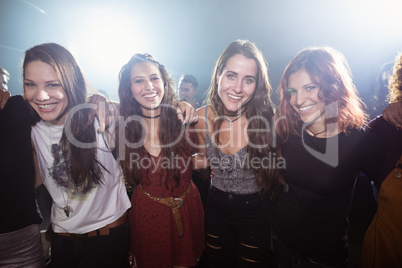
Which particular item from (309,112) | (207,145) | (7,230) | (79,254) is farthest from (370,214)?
(7,230)

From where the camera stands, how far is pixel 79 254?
4.37ft

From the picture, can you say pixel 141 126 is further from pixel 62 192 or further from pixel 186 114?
pixel 62 192

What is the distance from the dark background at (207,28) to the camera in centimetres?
559

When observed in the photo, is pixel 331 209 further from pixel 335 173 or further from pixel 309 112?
pixel 309 112

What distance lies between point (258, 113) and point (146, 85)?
0.99 metres

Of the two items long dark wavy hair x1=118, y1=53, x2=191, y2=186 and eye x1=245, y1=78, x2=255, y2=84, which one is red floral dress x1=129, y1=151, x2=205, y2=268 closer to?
long dark wavy hair x1=118, y1=53, x2=191, y2=186

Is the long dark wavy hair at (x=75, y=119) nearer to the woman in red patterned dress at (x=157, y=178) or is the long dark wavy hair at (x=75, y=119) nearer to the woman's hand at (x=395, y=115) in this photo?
the woman in red patterned dress at (x=157, y=178)

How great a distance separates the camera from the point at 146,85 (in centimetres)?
165

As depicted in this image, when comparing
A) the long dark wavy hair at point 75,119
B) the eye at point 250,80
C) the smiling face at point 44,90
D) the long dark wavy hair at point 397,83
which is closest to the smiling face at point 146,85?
the long dark wavy hair at point 75,119

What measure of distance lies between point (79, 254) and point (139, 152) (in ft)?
2.59

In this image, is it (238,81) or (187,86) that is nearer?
(238,81)

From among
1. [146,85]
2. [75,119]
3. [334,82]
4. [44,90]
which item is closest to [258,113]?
[334,82]

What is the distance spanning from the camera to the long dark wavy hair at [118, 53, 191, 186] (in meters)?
1.64

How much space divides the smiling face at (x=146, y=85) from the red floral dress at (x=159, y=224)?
1.47 feet
